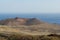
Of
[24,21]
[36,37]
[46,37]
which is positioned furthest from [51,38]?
[24,21]

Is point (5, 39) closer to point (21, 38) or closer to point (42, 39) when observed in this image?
point (21, 38)

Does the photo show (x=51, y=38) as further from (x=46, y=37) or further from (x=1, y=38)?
(x=1, y=38)

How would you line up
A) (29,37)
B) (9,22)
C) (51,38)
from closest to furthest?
(51,38)
(29,37)
(9,22)

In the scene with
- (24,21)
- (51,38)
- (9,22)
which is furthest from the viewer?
(24,21)

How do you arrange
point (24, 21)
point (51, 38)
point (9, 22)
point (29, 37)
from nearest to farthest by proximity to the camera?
point (51, 38), point (29, 37), point (9, 22), point (24, 21)

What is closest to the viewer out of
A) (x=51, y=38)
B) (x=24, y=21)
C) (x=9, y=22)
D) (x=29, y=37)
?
(x=51, y=38)

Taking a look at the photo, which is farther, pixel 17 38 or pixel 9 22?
pixel 9 22

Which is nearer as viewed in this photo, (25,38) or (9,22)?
(25,38)

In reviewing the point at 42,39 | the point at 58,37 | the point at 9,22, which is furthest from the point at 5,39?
the point at 9,22
